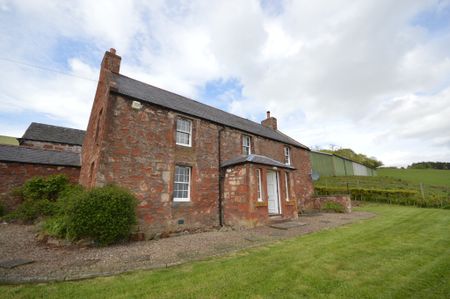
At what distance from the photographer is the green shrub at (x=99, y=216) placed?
6.52m

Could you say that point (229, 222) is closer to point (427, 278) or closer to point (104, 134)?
point (104, 134)

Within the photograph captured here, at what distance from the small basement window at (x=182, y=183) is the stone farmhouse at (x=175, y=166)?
0.16ft

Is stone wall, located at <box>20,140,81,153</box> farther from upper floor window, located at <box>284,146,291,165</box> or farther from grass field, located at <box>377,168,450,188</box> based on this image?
grass field, located at <box>377,168,450,188</box>

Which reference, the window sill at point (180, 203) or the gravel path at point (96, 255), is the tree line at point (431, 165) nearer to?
the gravel path at point (96, 255)

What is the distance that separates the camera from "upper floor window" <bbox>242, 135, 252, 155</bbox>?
1353 centimetres

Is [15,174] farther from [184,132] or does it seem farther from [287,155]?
[287,155]

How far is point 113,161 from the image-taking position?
8266 mm

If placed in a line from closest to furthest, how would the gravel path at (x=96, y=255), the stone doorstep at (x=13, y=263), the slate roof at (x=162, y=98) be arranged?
1. the gravel path at (x=96, y=255)
2. the stone doorstep at (x=13, y=263)
3. the slate roof at (x=162, y=98)

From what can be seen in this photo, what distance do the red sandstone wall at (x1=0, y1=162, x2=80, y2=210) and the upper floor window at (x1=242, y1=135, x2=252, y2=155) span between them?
448 inches

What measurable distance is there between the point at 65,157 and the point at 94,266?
38.9 ft

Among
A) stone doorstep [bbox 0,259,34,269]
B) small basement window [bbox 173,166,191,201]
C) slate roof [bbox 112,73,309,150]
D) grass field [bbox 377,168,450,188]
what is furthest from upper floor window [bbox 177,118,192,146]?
grass field [bbox 377,168,450,188]

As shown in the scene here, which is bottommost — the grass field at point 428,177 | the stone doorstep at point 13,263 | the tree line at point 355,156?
the stone doorstep at point 13,263

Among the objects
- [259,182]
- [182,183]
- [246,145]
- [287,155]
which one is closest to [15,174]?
[182,183]

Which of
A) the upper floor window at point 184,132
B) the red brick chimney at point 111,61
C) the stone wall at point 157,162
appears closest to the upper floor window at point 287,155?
the stone wall at point 157,162
